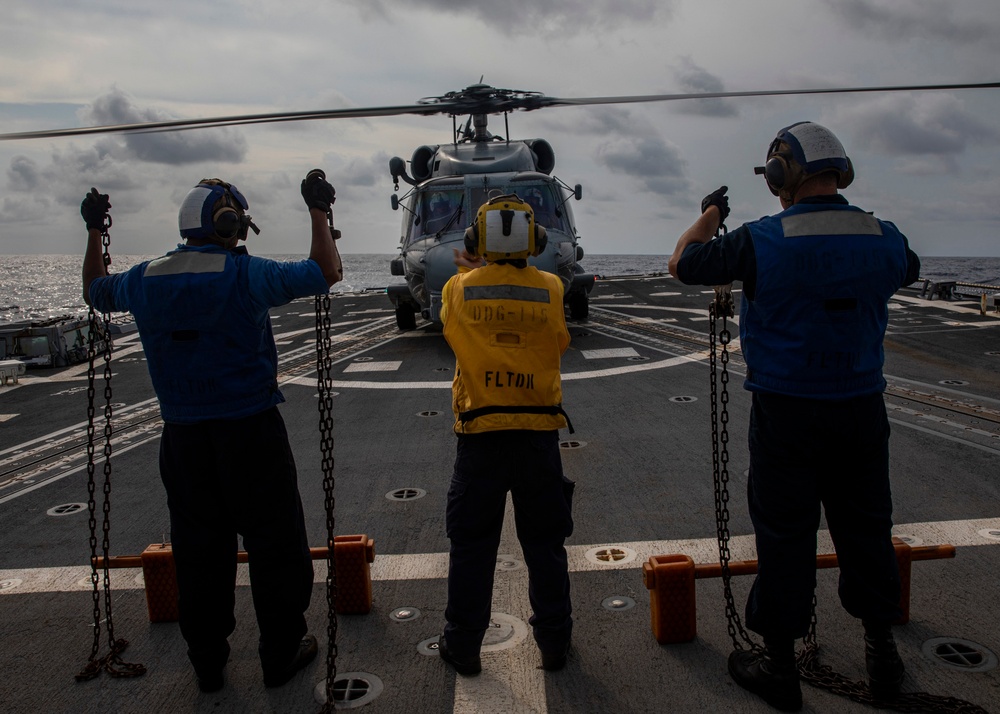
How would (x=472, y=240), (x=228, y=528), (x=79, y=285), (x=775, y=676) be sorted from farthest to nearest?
1. (x=79, y=285)
2. (x=472, y=240)
3. (x=228, y=528)
4. (x=775, y=676)

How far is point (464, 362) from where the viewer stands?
10.6ft

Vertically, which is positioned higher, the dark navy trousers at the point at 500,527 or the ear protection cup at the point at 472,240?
the ear protection cup at the point at 472,240

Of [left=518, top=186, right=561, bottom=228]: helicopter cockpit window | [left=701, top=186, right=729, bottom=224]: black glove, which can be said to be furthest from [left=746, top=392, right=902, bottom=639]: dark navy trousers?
[left=518, top=186, right=561, bottom=228]: helicopter cockpit window

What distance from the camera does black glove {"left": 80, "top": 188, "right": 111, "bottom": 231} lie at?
3529 mm

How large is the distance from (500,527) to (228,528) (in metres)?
1.17

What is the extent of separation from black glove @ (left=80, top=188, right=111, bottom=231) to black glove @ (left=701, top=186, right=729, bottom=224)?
276 centimetres

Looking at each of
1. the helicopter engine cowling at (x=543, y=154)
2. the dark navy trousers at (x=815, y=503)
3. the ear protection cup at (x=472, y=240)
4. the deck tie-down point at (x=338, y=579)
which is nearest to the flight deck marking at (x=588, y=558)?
the deck tie-down point at (x=338, y=579)

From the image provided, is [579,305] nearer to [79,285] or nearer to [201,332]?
[201,332]

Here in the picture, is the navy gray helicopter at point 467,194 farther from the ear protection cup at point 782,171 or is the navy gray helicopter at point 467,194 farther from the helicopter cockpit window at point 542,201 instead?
the ear protection cup at point 782,171

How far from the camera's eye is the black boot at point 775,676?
282cm

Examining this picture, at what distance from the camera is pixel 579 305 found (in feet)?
50.7

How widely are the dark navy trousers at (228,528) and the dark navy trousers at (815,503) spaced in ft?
6.33

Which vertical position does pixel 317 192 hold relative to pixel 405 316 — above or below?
above

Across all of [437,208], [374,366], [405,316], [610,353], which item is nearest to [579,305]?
[405,316]
